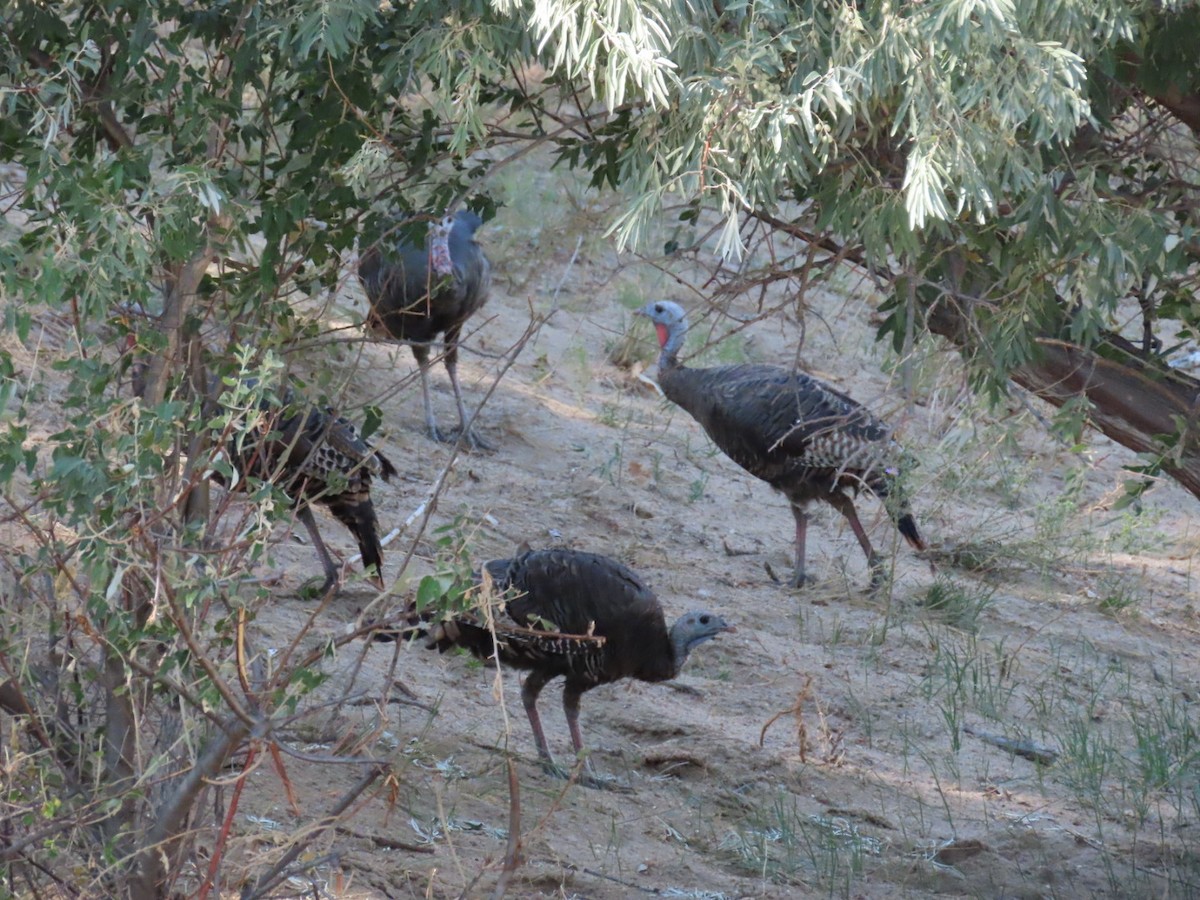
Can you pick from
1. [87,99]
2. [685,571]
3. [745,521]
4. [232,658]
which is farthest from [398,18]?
[745,521]

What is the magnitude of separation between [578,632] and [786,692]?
1.47m

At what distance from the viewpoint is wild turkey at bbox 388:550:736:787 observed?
5.23m

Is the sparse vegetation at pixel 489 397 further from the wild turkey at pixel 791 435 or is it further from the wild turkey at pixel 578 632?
the wild turkey at pixel 791 435

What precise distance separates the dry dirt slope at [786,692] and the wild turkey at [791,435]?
0.39 metres

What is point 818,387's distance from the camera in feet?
26.1

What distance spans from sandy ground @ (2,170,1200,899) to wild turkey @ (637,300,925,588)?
0.33 meters

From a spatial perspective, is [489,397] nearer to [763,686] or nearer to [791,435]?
[763,686]

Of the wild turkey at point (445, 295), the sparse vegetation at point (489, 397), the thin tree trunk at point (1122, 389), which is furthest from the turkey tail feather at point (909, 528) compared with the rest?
the thin tree trunk at point (1122, 389)

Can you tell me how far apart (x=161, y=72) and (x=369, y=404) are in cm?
123

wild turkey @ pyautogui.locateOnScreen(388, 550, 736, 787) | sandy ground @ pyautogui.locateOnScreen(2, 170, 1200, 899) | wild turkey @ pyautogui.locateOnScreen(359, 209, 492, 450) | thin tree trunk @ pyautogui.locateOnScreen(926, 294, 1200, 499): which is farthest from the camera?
wild turkey @ pyautogui.locateOnScreen(359, 209, 492, 450)

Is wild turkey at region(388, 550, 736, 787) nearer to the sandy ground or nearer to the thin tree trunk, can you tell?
the sandy ground

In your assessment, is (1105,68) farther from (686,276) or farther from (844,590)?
(686,276)

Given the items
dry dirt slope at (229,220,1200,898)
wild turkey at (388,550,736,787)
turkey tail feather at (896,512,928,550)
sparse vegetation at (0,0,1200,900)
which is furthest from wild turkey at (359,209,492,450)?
wild turkey at (388,550,736,787)

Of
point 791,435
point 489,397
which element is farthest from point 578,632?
point 791,435
